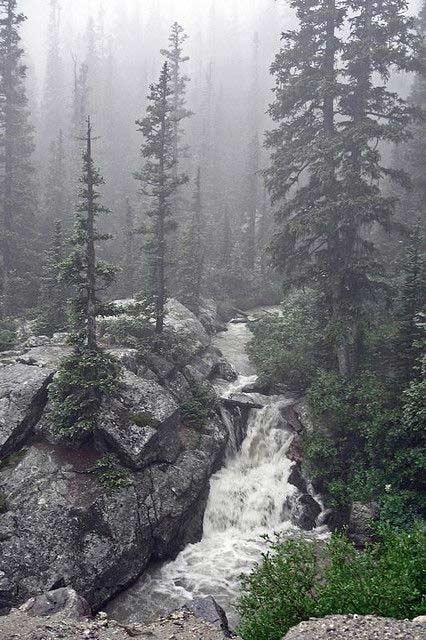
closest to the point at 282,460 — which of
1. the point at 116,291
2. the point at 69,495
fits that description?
the point at 69,495

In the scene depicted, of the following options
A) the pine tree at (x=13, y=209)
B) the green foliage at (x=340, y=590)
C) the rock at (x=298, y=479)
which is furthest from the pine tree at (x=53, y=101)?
the green foliage at (x=340, y=590)

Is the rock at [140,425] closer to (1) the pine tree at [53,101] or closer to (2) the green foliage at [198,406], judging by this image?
(2) the green foliage at [198,406]

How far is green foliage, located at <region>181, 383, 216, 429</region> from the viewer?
2166 cm

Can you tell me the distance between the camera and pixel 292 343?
2872 centimetres

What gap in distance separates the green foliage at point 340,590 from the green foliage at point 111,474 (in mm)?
8244

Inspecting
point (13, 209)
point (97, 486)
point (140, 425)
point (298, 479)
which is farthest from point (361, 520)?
point (13, 209)

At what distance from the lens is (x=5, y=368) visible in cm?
1967

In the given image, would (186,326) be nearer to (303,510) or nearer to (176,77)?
(303,510)

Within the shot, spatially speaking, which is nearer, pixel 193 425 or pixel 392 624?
pixel 392 624

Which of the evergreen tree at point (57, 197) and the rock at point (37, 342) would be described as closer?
the rock at point (37, 342)

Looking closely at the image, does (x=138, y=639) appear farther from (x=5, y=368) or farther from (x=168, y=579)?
(x=5, y=368)

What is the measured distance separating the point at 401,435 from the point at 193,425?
9.11 metres

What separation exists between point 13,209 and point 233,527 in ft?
99.4

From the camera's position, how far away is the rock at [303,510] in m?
19.2
